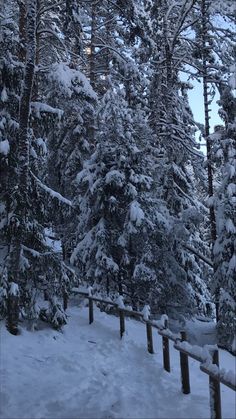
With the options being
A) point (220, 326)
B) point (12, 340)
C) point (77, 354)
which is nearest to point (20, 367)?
point (12, 340)

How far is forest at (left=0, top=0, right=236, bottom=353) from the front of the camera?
11.5 m

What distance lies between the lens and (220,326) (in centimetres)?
1605

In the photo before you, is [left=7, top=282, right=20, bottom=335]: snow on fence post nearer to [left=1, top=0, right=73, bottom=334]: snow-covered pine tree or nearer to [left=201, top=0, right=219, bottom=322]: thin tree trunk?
[left=1, top=0, right=73, bottom=334]: snow-covered pine tree

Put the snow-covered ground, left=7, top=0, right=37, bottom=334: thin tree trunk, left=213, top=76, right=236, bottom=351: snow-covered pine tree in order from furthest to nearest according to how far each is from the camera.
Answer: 1. left=213, top=76, right=236, bottom=351: snow-covered pine tree
2. left=7, top=0, right=37, bottom=334: thin tree trunk
3. the snow-covered ground

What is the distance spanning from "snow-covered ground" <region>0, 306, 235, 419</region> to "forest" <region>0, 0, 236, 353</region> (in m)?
1.07

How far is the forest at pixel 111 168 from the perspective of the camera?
11.5 meters

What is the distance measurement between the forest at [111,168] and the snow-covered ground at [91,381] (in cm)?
107

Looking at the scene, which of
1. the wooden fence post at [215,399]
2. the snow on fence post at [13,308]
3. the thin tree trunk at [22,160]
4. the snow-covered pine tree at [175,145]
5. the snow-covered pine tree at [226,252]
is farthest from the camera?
the snow-covered pine tree at [175,145]

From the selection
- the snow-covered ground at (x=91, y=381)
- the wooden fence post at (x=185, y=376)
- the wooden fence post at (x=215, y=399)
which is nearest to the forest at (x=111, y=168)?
the snow-covered ground at (x=91, y=381)

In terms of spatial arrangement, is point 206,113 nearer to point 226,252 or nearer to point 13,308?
point 226,252

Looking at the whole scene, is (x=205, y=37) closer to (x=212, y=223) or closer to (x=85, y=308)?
(x=212, y=223)

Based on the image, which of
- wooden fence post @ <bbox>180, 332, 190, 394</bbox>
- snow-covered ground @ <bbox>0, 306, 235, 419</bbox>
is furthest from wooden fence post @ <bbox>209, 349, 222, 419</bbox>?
wooden fence post @ <bbox>180, 332, 190, 394</bbox>

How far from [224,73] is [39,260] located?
1178 cm

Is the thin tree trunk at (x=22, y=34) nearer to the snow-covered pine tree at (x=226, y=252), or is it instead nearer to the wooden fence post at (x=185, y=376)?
the snow-covered pine tree at (x=226, y=252)
